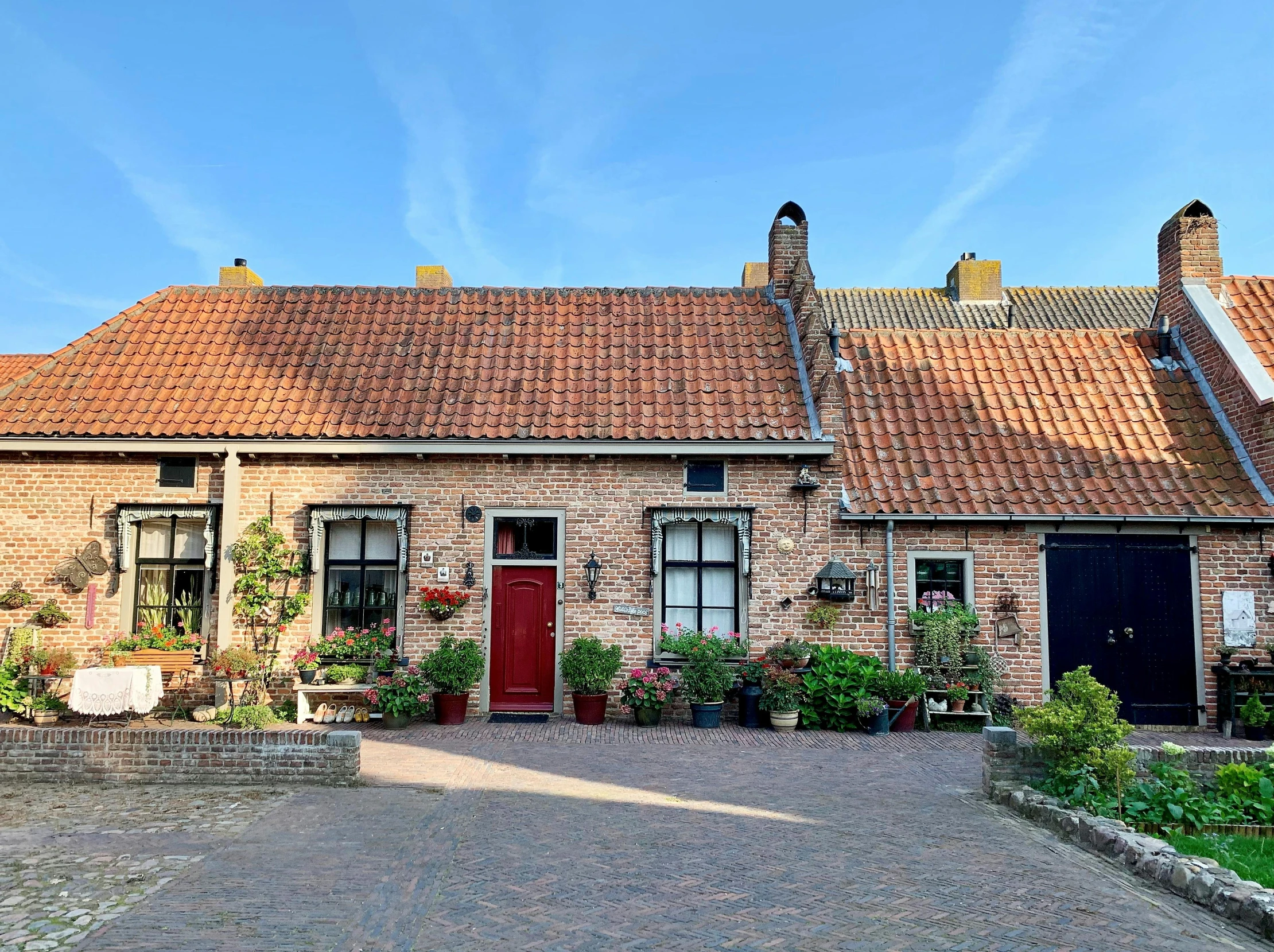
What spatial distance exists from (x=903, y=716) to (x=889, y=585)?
1.75 m

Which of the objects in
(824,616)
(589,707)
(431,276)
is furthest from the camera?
(431,276)

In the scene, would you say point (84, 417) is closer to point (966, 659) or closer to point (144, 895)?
point (144, 895)

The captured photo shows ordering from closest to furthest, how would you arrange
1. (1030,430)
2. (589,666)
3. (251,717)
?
(251,717)
(589,666)
(1030,430)

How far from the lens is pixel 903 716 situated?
1268cm

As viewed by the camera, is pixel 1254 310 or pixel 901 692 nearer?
pixel 901 692

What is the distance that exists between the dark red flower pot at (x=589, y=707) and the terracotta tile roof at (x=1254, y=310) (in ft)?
35.3

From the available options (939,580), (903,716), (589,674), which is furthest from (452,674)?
(939,580)

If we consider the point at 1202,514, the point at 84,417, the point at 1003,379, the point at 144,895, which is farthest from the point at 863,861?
the point at 84,417

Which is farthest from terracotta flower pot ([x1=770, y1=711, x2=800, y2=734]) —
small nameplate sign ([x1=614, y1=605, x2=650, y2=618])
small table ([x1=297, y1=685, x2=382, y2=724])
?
small table ([x1=297, y1=685, x2=382, y2=724])

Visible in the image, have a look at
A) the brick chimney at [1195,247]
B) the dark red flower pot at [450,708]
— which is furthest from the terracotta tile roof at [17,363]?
the brick chimney at [1195,247]

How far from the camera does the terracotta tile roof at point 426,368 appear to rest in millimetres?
13492

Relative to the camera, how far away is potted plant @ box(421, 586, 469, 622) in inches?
511

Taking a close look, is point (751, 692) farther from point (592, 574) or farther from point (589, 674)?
point (592, 574)

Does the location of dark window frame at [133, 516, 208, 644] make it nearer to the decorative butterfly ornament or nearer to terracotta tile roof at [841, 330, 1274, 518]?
the decorative butterfly ornament
